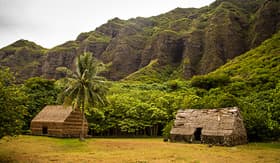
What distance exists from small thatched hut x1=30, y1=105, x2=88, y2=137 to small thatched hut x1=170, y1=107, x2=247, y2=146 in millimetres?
15357

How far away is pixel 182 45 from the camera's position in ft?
435

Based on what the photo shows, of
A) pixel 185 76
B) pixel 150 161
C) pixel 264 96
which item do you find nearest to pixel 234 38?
pixel 185 76

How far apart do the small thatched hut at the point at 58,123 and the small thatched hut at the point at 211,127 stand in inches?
605

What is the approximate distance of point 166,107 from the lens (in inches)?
2162

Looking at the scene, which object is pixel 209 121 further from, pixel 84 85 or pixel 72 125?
pixel 72 125

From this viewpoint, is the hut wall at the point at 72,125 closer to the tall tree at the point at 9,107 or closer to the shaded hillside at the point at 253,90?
the shaded hillside at the point at 253,90

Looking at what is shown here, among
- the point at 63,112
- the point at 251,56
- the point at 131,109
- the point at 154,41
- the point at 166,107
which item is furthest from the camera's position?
the point at 154,41

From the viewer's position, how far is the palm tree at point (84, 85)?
1481 inches

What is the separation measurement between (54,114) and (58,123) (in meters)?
2.75

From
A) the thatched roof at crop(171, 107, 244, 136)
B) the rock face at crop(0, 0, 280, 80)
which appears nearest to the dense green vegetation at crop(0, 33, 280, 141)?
the thatched roof at crop(171, 107, 244, 136)

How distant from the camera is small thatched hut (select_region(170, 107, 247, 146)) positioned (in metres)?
33.7

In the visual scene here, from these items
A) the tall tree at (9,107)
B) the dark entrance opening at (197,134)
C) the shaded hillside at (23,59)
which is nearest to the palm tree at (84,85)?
the dark entrance opening at (197,134)

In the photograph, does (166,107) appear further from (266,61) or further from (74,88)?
(266,61)

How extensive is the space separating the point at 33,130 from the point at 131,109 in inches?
642
